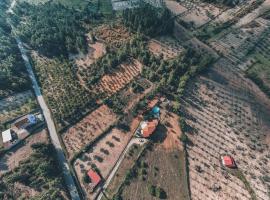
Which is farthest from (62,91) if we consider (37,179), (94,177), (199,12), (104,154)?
(199,12)

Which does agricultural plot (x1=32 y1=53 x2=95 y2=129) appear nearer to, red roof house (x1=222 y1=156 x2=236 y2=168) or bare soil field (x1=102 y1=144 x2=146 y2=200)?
bare soil field (x1=102 y1=144 x2=146 y2=200)

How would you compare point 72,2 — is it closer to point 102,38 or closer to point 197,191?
point 102,38

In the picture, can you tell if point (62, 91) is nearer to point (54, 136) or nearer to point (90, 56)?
point (54, 136)

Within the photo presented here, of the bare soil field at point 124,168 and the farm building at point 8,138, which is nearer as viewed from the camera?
the bare soil field at point 124,168

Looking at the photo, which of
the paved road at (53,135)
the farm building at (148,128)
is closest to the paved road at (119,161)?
the farm building at (148,128)

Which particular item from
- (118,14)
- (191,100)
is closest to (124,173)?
(191,100)

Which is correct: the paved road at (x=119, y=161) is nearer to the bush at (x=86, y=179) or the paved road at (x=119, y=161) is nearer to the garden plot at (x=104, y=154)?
the garden plot at (x=104, y=154)
